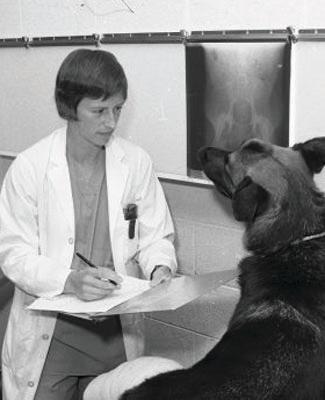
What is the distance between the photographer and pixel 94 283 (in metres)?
1.82

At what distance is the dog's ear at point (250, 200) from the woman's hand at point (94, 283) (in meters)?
0.43

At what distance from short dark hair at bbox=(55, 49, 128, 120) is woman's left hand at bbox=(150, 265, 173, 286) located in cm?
54

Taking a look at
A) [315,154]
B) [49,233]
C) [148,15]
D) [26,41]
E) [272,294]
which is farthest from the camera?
[26,41]

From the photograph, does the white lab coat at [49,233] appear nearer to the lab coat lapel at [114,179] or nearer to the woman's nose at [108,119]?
the lab coat lapel at [114,179]

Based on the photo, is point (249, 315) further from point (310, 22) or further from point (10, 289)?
point (10, 289)

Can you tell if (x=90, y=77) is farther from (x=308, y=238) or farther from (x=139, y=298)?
(x=308, y=238)

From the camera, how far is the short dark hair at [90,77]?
1.88 m

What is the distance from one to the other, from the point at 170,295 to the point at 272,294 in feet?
1.05

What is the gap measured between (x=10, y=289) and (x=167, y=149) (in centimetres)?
120

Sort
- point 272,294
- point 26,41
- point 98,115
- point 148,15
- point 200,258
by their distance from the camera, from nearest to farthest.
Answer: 1. point 272,294
2. point 98,115
3. point 148,15
4. point 200,258
5. point 26,41

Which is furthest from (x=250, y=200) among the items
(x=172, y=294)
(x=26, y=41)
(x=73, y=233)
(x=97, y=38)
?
(x=26, y=41)

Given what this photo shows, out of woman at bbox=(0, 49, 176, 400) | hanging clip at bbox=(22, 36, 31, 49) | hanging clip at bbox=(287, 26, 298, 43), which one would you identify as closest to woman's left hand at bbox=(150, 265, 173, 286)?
woman at bbox=(0, 49, 176, 400)

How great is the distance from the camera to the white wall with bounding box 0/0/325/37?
6.32ft

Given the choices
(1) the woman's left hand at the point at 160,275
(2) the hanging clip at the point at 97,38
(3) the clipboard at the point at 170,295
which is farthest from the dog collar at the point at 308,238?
(2) the hanging clip at the point at 97,38
